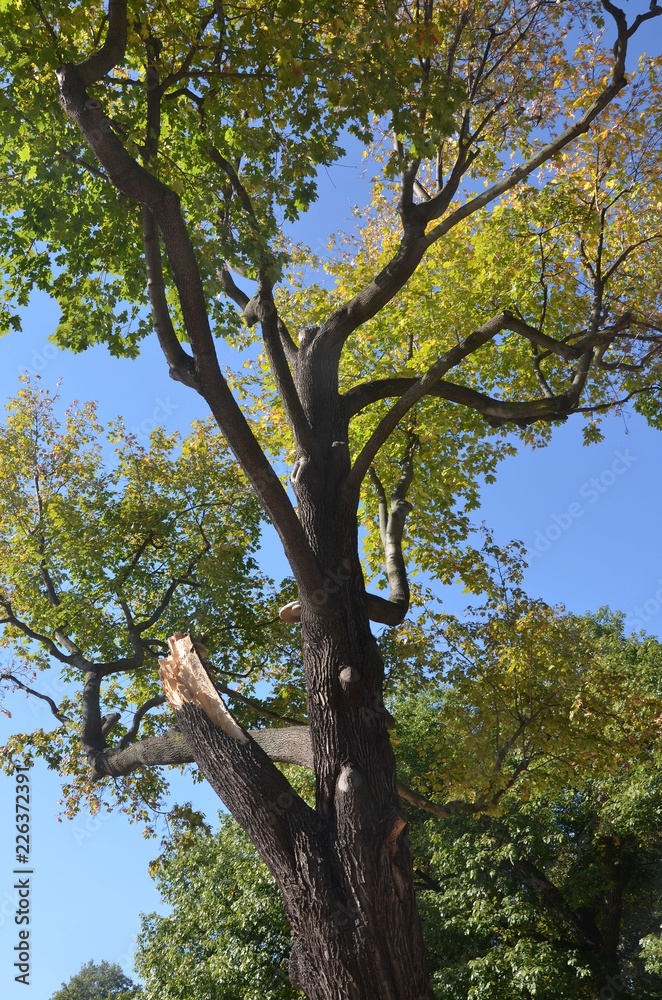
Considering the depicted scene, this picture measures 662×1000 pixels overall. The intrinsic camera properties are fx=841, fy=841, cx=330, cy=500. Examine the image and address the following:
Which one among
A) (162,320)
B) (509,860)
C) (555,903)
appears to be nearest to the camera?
(162,320)

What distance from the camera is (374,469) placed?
1134 cm

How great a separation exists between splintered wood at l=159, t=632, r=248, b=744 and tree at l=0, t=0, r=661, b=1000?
0.9 inches

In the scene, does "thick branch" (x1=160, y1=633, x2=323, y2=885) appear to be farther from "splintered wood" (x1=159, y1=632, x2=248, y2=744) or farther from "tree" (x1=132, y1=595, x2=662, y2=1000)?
"tree" (x1=132, y1=595, x2=662, y2=1000)

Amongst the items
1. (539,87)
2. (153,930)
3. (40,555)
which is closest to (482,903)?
(153,930)

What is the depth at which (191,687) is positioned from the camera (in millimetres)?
6105

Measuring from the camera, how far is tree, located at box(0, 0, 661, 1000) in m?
5.36

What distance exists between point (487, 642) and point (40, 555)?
6.47 metres

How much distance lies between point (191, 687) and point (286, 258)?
3.80 metres

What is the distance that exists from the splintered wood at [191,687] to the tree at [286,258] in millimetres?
22

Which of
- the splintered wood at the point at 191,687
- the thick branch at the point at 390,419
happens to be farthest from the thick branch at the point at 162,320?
the splintered wood at the point at 191,687

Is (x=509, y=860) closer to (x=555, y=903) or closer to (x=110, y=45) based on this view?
(x=555, y=903)

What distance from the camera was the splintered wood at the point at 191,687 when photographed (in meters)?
5.87

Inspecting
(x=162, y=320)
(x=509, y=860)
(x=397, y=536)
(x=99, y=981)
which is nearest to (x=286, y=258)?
(x=162, y=320)

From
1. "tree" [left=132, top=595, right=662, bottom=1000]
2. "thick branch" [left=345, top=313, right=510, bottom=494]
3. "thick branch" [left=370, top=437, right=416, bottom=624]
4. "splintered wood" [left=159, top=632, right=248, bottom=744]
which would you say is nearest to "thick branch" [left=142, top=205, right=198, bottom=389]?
"thick branch" [left=345, top=313, right=510, bottom=494]
